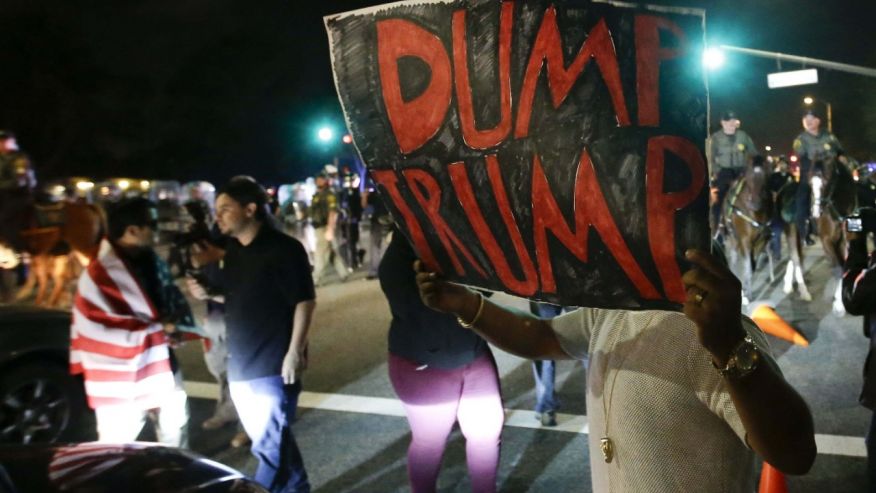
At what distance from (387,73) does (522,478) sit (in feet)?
11.9

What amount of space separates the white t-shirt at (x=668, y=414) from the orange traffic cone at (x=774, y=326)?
677 cm

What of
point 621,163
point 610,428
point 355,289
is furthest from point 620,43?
point 355,289

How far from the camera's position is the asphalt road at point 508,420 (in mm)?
4758

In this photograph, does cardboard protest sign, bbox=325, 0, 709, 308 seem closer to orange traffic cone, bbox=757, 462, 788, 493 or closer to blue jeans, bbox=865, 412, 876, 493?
blue jeans, bbox=865, 412, 876, 493

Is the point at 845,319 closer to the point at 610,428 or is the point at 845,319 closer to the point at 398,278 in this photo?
the point at 398,278

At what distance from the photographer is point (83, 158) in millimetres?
30219

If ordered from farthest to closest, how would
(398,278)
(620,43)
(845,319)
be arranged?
(845,319)
(398,278)
(620,43)

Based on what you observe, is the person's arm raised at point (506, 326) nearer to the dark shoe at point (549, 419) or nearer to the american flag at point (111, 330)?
the american flag at point (111, 330)

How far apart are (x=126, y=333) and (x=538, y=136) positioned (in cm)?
329

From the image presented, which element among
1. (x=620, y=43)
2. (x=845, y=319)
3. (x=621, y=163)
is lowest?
(x=845, y=319)

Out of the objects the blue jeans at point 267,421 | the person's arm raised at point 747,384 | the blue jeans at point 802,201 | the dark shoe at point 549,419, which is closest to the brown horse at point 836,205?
the blue jeans at point 802,201

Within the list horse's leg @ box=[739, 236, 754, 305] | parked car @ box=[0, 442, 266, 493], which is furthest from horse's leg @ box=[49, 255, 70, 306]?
horse's leg @ box=[739, 236, 754, 305]

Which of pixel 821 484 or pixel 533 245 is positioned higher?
pixel 533 245

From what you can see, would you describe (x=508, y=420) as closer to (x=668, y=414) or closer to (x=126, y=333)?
(x=126, y=333)
